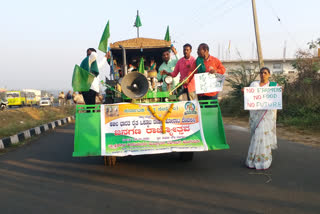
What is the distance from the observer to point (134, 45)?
302 inches

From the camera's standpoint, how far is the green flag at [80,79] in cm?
484

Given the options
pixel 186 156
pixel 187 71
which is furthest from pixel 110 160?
pixel 187 71

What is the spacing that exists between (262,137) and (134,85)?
7.30 ft

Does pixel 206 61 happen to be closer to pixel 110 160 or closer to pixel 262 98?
pixel 262 98

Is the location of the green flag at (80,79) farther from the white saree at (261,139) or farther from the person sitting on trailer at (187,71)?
the white saree at (261,139)

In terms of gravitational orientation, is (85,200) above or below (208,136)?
below

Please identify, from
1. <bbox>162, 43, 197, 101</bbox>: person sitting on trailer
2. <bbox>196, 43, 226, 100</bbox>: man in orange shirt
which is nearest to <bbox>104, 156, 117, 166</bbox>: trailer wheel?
<bbox>162, 43, 197, 101</bbox>: person sitting on trailer

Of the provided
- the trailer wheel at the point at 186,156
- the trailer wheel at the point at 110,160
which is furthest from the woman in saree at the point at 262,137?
the trailer wheel at the point at 110,160

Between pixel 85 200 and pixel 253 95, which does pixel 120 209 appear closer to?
pixel 85 200

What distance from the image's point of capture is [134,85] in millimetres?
4625

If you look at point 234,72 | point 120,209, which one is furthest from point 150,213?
point 234,72

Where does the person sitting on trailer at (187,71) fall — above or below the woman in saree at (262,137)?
above

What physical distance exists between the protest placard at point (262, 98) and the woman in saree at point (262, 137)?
0.10 m

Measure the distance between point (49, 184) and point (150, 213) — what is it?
1.77 meters
